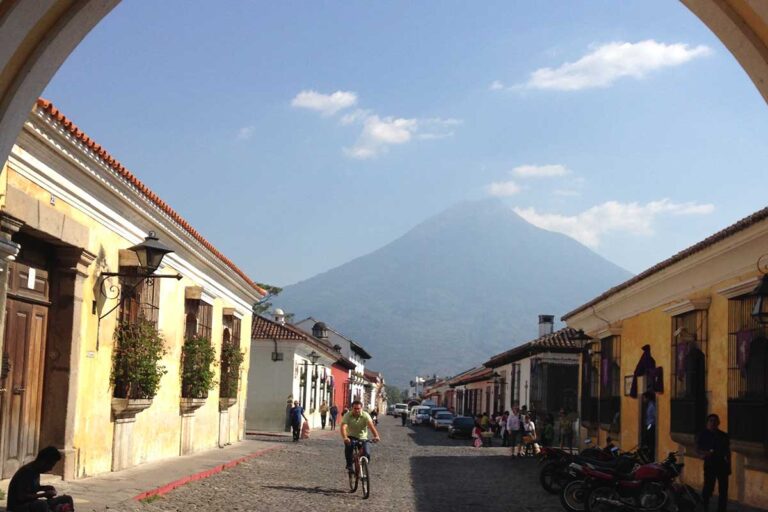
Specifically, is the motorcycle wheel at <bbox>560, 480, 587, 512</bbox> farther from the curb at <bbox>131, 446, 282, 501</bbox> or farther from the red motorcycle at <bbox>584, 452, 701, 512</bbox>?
the curb at <bbox>131, 446, 282, 501</bbox>

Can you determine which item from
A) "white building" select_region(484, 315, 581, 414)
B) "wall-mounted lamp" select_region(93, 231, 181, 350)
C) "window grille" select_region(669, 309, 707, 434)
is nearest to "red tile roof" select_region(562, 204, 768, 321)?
"window grille" select_region(669, 309, 707, 434)

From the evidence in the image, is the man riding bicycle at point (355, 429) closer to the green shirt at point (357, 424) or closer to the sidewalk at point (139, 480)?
the green shirt at point (357, 424)

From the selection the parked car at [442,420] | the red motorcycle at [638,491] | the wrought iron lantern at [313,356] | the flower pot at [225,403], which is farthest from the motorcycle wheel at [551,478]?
the parked car at [442,420]

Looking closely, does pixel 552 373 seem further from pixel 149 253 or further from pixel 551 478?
pixel 149 253

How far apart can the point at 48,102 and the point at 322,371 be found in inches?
1457

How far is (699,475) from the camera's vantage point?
50.5ft

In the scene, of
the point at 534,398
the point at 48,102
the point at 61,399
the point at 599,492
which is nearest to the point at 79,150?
the point at 48,102

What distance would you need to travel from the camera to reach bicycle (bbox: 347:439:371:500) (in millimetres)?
13188

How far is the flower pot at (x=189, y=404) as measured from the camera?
1812 cm

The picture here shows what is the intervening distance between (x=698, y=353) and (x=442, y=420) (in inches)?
1273

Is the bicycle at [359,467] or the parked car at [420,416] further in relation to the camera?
the parked car at [420,416]

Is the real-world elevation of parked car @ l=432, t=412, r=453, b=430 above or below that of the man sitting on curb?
below

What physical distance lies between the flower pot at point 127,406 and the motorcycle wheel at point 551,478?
6322 mm

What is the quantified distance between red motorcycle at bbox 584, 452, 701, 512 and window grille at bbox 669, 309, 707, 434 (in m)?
3.34
